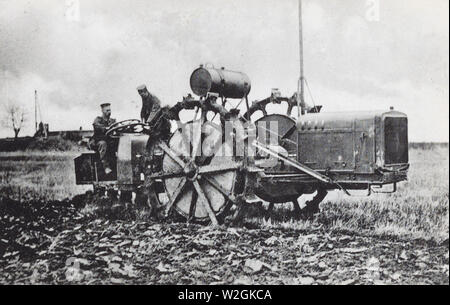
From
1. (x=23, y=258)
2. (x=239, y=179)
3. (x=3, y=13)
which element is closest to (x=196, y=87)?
(x=239, y=179)

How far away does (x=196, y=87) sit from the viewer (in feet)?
29.4

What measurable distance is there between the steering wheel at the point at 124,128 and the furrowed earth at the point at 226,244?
1.48m

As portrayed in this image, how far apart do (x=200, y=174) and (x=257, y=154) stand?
1082 millimetres

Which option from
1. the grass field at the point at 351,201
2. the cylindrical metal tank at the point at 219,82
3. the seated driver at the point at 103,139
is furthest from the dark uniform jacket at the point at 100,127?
the cylindrical metal tank at the point at 219,82

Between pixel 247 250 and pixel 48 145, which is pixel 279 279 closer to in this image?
pixel 247 250

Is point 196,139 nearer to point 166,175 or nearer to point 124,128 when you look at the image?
point 166,175

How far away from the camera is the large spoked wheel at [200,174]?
28.3 feet

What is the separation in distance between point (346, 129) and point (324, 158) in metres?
0.58

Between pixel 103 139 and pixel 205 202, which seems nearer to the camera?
pixel 205 202

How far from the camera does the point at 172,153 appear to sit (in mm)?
9391

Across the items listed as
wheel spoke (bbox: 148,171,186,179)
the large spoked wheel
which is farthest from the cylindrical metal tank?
wheel spoke (bbox: 148,171,186,179)

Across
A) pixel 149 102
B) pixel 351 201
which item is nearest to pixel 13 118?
pixel 149 102

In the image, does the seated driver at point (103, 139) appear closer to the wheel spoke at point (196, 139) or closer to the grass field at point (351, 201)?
the grass field at point (351, 201)

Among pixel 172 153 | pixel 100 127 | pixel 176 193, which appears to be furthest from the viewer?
pixel 100 127
